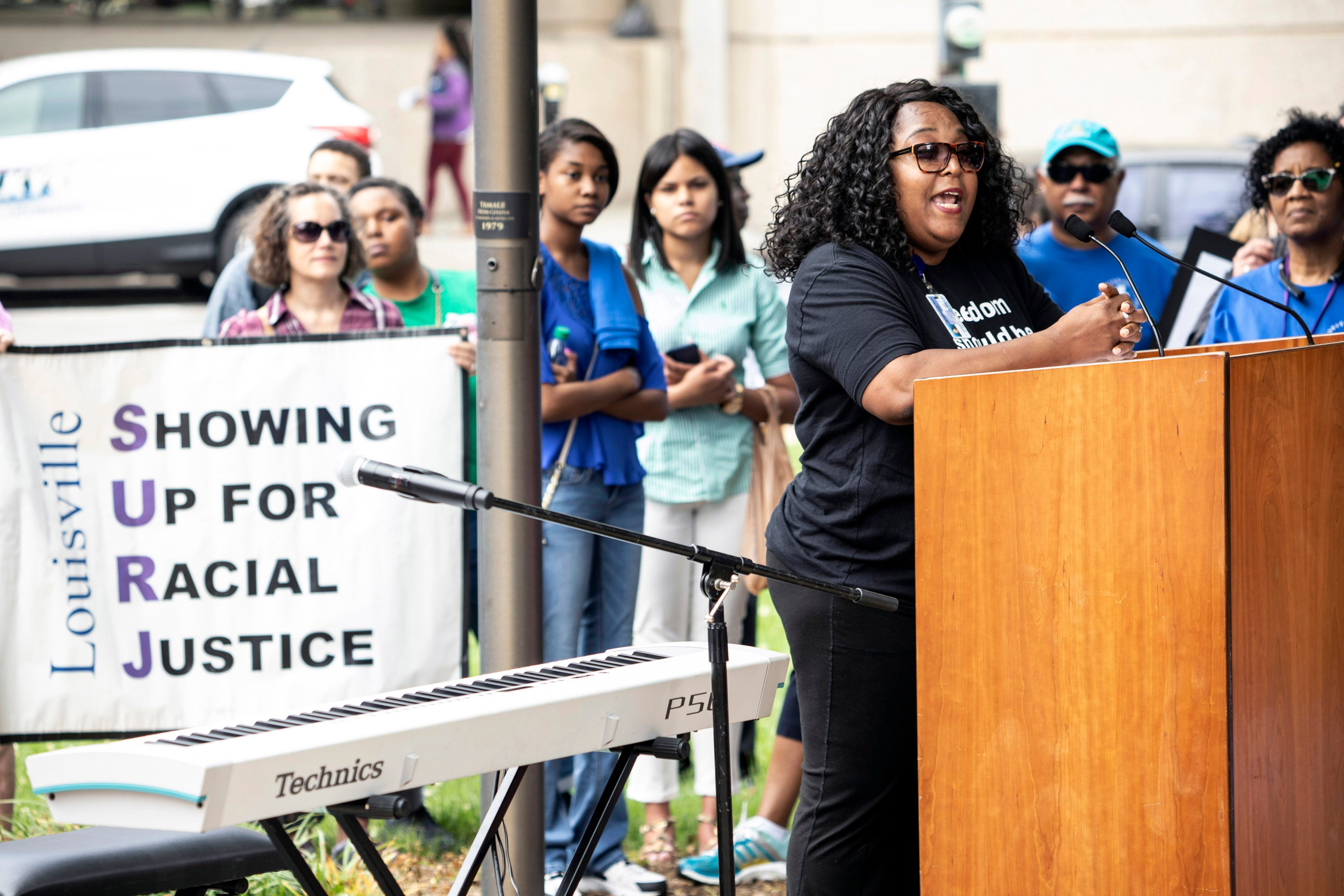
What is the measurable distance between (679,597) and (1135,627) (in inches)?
95.2

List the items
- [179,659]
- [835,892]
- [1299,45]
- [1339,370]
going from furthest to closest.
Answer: [1299,45] < [179,659] < [835,892] < [1339,370]

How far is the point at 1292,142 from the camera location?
486cm

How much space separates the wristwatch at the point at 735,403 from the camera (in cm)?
482

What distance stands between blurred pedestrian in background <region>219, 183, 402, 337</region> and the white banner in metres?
0.35

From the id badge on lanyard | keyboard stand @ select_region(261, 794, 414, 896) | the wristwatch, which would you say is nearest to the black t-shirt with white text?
the id badge on lanyard

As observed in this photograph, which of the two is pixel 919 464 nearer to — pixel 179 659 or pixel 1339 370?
pixel 1339 370

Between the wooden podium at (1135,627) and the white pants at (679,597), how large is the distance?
2.02 meters

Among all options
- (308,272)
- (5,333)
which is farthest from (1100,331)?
(5,333)

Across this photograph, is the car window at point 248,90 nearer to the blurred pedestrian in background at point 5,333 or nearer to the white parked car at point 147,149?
the white parked car at point 147,149

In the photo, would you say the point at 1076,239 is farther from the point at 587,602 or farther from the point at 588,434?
the point at 587,602

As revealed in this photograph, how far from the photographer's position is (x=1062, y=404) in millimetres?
2504

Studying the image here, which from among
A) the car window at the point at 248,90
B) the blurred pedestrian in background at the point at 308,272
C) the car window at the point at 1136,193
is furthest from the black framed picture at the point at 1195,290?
the car window at the point at 248,90

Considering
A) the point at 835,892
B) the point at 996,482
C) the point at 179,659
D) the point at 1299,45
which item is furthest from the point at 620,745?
the point at 1299,45

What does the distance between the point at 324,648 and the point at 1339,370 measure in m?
3.06
